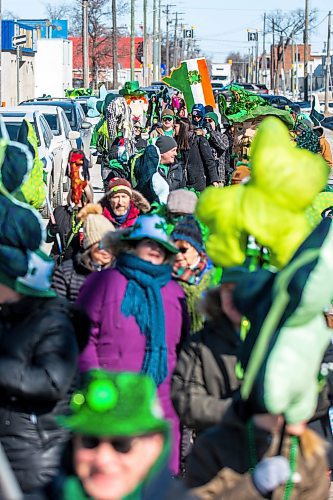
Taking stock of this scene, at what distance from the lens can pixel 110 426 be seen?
272 centimetres

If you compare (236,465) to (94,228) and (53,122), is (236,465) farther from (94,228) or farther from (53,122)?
(53,122)

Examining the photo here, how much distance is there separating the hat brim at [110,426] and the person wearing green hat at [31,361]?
4.02ft

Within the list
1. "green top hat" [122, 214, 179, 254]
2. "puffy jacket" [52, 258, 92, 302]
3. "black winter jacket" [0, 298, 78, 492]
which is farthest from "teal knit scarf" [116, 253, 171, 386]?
"puffy jacket" [52, 258, 92, 302]

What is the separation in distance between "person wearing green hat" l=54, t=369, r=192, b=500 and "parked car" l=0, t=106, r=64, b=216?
14164 millimetres

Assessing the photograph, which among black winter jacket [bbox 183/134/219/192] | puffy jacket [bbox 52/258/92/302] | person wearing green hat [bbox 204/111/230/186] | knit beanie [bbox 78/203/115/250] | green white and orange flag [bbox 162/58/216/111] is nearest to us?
puffy jacket [bbox 52/258/92/302]

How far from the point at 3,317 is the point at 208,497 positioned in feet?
3.41

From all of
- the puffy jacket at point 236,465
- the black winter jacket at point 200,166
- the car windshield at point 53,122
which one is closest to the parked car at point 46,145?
the car windshield at point 53,122

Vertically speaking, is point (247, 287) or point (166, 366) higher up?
point (247, 287)

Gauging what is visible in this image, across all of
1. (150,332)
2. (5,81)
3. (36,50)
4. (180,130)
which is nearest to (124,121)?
(180,130)

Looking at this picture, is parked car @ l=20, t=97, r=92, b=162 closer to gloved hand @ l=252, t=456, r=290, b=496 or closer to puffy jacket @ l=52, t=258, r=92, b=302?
puffy jacket @ l=52, t=258, r=92, b=302

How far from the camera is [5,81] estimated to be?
151ft

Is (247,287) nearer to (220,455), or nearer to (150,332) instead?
(220,455)

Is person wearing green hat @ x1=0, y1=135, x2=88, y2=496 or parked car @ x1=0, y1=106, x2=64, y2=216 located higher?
person wearing green hat @ x1=0, y1=135, x2=88, y2=496

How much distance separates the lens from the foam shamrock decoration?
4051mm
